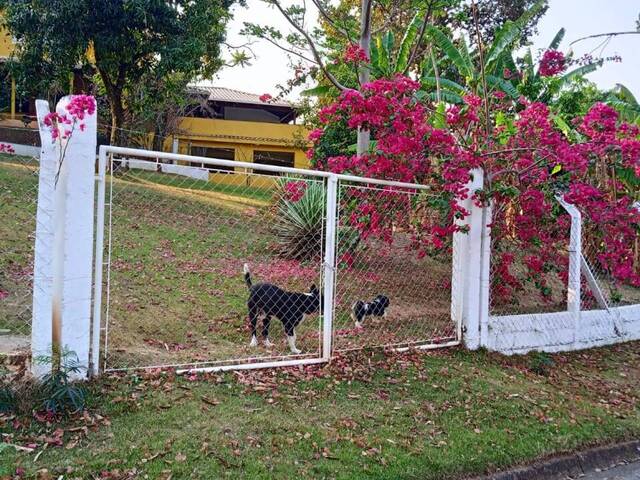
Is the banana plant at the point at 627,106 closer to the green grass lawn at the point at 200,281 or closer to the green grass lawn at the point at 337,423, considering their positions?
the green grass lawn at the point at 200,281

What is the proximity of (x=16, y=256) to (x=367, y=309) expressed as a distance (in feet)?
15.8

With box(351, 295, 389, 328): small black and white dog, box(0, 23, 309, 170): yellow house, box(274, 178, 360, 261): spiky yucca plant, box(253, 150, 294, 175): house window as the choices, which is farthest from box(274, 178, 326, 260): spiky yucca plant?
box(253, 150, 294, 175): house window

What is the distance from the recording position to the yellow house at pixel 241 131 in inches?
1064

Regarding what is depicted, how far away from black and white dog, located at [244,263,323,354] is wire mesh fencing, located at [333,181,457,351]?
0.53m

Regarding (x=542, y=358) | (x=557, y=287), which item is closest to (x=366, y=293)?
(x=542, y=358)

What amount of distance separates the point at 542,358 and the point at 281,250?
434cm

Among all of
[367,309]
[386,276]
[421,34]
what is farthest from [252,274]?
[421,34]

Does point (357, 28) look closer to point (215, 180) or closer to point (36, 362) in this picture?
point (215, 180)

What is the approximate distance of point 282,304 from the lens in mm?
5328

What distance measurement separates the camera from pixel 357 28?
11.6 meters

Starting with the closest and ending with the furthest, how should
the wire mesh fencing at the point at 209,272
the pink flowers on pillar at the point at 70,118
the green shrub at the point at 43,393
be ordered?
the green shrub at the point at 43,393 → the pink flowers on pillar at the point at 70,118 → the wire mesh fencing at the point at 209,272

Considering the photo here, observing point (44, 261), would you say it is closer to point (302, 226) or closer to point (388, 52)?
point (302, 226)

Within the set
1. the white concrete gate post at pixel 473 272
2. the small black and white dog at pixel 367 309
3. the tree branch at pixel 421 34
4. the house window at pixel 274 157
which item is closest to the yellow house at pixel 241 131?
the house window at pixel 274 157

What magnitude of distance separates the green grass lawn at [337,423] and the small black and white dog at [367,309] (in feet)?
2.93
